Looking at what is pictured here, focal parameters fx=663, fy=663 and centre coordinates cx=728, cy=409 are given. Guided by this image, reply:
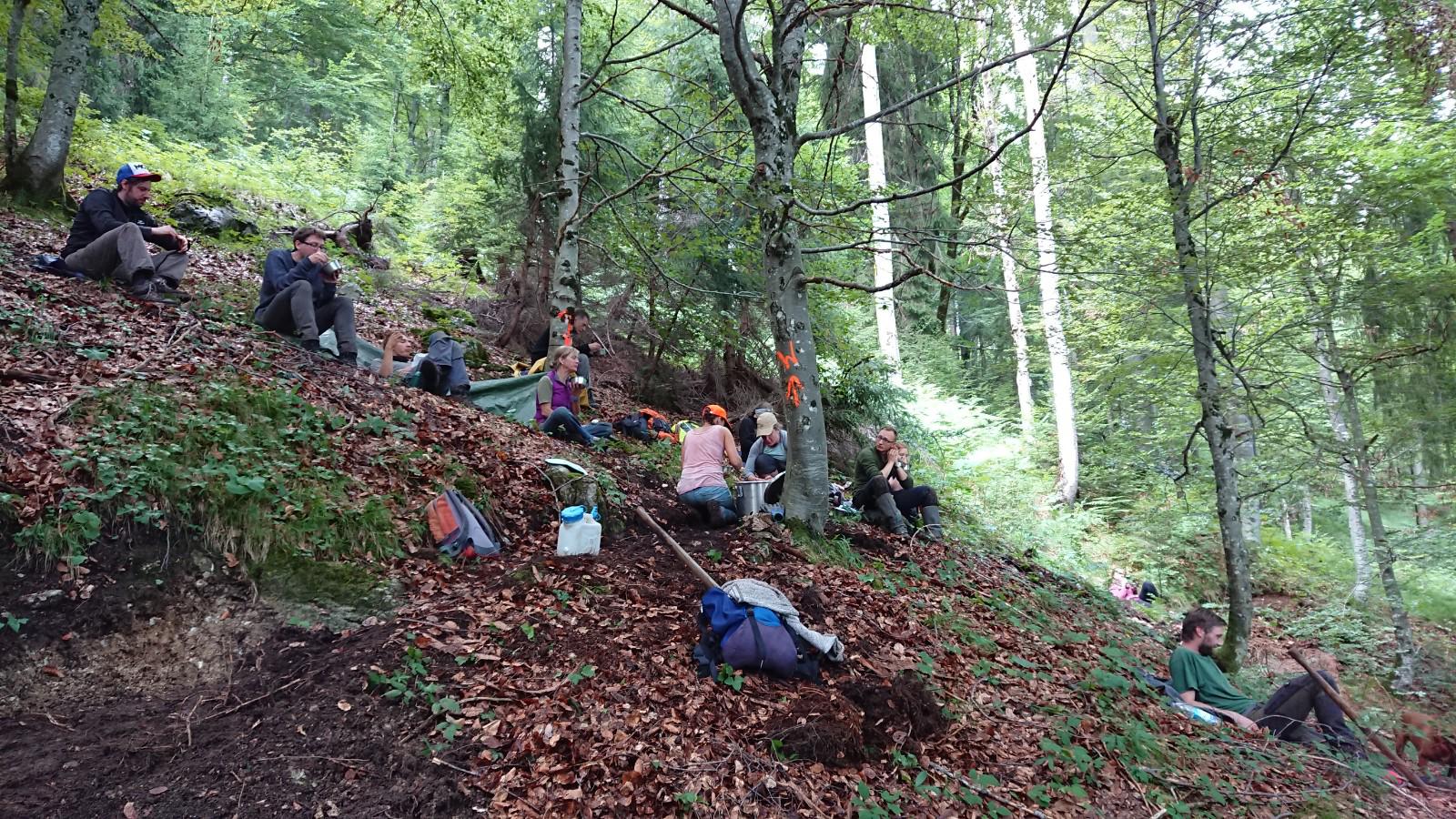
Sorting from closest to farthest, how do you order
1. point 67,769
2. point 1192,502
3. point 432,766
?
point 67,769 → point 432,766 → point 1192,502

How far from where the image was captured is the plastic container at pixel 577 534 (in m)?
4.73

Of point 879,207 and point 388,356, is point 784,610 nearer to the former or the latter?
point 388,356

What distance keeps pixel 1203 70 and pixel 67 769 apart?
9.17m

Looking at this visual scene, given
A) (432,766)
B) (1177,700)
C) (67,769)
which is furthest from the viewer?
(1177,700)

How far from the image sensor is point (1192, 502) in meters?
12.5

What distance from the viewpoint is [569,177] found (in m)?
7.76

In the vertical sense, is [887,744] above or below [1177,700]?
above

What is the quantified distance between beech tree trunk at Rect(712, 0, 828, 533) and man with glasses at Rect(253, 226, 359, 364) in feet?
13.0

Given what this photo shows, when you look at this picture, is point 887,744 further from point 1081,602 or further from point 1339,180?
point 1339,180

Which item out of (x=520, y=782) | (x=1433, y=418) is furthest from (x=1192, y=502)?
(x=520, y=782)

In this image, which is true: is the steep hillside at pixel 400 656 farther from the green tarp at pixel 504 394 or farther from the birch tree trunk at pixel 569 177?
the birch tree trunk at pixel 569 177

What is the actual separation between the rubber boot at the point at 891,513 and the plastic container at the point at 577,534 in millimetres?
3569

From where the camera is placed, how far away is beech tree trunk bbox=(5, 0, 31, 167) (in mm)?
6703

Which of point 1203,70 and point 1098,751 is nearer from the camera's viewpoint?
point 1098,751
